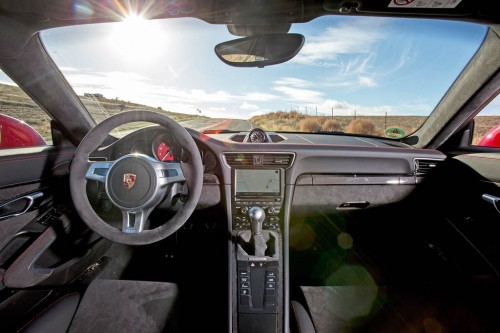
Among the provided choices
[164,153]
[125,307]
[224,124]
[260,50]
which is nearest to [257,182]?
[164,153]

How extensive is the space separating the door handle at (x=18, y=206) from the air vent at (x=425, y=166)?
10.00ft

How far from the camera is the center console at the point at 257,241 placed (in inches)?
102

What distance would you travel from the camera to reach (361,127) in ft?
12.0

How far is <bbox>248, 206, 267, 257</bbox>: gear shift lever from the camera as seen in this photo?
2654mm

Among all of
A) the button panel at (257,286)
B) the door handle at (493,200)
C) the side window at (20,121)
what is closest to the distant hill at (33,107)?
the side window at (20,121)

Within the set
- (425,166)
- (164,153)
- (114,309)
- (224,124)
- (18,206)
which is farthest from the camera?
(224,124)

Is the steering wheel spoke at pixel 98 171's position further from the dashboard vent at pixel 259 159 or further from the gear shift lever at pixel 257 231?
the gear shift lever at pixel 257 231

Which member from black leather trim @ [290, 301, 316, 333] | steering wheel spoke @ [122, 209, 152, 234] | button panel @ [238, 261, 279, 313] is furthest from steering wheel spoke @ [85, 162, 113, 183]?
black leather trim @ [290, 301, 316, 333]

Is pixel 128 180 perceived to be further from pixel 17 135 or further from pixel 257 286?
pixel 17 135

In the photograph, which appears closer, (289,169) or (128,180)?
(128,180)

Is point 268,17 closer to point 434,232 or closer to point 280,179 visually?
point 280,179

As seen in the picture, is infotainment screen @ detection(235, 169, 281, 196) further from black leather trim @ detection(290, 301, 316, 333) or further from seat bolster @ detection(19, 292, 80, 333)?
seat bolster @ detection(19, 292, 80, 333)

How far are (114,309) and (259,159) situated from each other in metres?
1.64

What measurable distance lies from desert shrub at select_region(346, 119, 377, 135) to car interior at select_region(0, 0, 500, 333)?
0.27m
